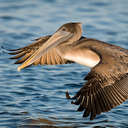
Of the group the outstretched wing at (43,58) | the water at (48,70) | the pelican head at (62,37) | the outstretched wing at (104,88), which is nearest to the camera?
the outstretched wing at (104,88)

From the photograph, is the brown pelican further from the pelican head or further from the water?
the water

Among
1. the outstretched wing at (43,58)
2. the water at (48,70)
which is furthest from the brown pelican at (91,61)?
the water at (48,70)

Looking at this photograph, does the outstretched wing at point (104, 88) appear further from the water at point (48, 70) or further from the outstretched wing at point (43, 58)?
the outstretched wing at point (43, 58)

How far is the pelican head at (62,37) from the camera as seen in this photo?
679 centimetres

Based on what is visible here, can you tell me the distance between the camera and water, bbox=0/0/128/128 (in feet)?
24.3

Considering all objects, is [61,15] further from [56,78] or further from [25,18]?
[56,78]

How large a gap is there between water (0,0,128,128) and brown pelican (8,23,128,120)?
89 centimetres

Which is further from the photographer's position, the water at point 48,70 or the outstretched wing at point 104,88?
the water at point 48,70

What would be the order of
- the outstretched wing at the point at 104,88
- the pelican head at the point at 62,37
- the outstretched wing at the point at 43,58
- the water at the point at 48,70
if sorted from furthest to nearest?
the outstretched wing at the point at 43,58 → the water at the point at 48,70 → the pelican head at the point at 62,37 → the outstretched wing at the point at 104,88

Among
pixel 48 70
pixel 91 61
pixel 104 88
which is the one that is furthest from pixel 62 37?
pixel 48 70

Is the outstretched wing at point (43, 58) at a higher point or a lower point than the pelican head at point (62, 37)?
lower

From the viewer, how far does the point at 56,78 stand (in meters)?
9.56

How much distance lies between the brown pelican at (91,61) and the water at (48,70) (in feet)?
2.93

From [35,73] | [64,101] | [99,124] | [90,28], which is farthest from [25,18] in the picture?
[99,124]
